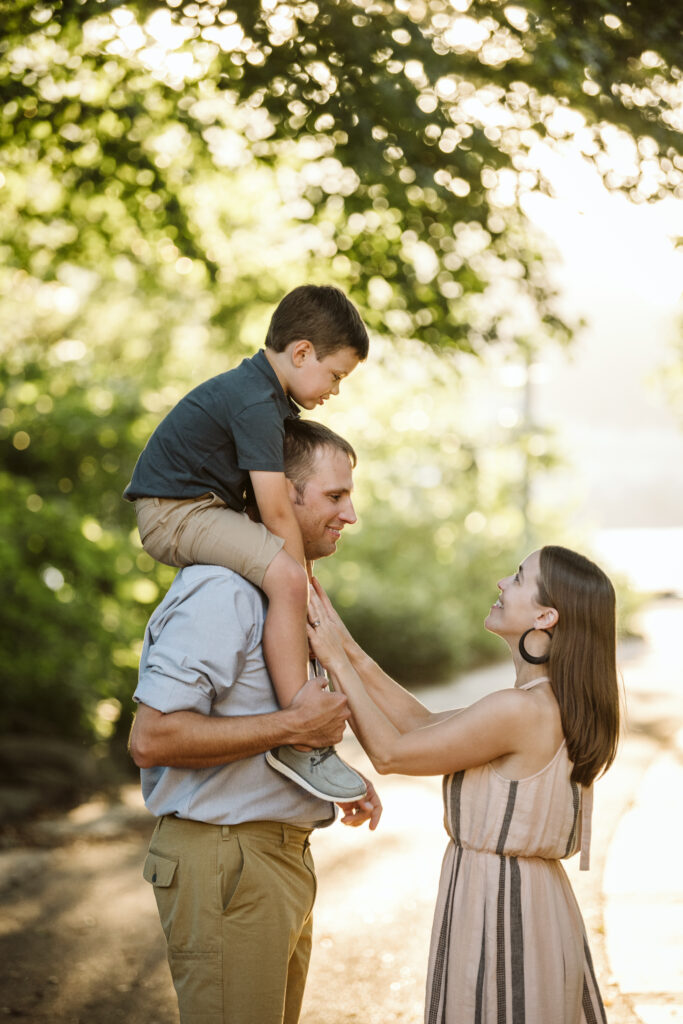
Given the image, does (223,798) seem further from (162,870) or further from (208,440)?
(208,440)

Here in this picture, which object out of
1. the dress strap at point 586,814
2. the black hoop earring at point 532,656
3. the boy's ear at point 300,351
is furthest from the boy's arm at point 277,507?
the dress strap at point 586,814

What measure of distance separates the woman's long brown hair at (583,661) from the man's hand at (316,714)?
52cm

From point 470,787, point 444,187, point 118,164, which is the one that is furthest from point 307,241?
point 470,787

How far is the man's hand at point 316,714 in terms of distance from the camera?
7.52 feet

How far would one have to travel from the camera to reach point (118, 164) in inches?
291

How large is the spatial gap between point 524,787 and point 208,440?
47.5 inches

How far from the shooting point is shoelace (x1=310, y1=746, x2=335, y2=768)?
7.71 ft

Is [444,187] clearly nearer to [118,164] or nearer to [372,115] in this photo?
[372,115]

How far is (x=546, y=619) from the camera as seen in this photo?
96.7 inches

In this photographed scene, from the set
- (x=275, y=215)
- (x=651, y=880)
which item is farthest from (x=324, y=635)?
(x=275, y=215)

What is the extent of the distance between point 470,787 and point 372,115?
3.64m

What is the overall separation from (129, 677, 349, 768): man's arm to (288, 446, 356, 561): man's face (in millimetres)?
482

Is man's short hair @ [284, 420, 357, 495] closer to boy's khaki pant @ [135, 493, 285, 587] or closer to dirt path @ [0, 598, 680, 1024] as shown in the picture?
boy's khaki pant @ [135, 493, 285, 587]

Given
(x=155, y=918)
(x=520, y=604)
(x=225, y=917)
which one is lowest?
(x=225, y=917)
